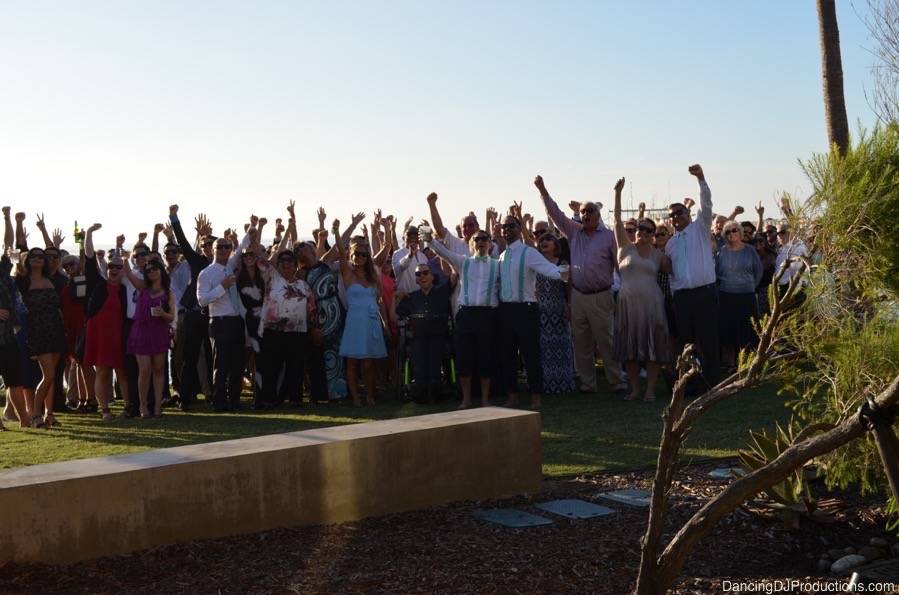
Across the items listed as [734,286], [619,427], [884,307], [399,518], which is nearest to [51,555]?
[399,518]

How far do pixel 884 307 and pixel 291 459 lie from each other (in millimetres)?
3442

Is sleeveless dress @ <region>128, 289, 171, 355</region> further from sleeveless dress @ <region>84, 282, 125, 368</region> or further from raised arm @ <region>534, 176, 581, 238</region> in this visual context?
raised arm @ <region>534, 176, 581, 238</region>

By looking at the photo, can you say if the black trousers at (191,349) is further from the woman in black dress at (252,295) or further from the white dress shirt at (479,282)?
the white dress shirt at (479,282)

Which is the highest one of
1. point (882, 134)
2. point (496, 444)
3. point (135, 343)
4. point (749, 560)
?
point (882, 134)

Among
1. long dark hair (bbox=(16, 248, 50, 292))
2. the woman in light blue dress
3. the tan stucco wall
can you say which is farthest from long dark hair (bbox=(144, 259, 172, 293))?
the tan stucco wall

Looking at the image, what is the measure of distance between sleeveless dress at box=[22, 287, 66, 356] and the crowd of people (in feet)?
0.05

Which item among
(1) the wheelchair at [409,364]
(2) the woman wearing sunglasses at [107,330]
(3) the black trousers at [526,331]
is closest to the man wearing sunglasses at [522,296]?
(3) the black trousers at [526,331]

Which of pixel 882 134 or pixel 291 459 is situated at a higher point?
pixel 882 134

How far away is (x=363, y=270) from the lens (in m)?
13.5

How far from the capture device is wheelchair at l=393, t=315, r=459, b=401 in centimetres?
1343

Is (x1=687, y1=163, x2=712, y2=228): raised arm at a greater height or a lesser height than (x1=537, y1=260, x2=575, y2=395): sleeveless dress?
greater

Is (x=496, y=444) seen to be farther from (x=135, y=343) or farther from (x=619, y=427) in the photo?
(x=135, y=343)

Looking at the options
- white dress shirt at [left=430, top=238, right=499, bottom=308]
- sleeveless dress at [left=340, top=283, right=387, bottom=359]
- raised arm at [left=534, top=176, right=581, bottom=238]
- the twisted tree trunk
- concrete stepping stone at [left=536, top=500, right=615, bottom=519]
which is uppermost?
the twisted tree trunk

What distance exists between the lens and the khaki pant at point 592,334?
1323 cm
